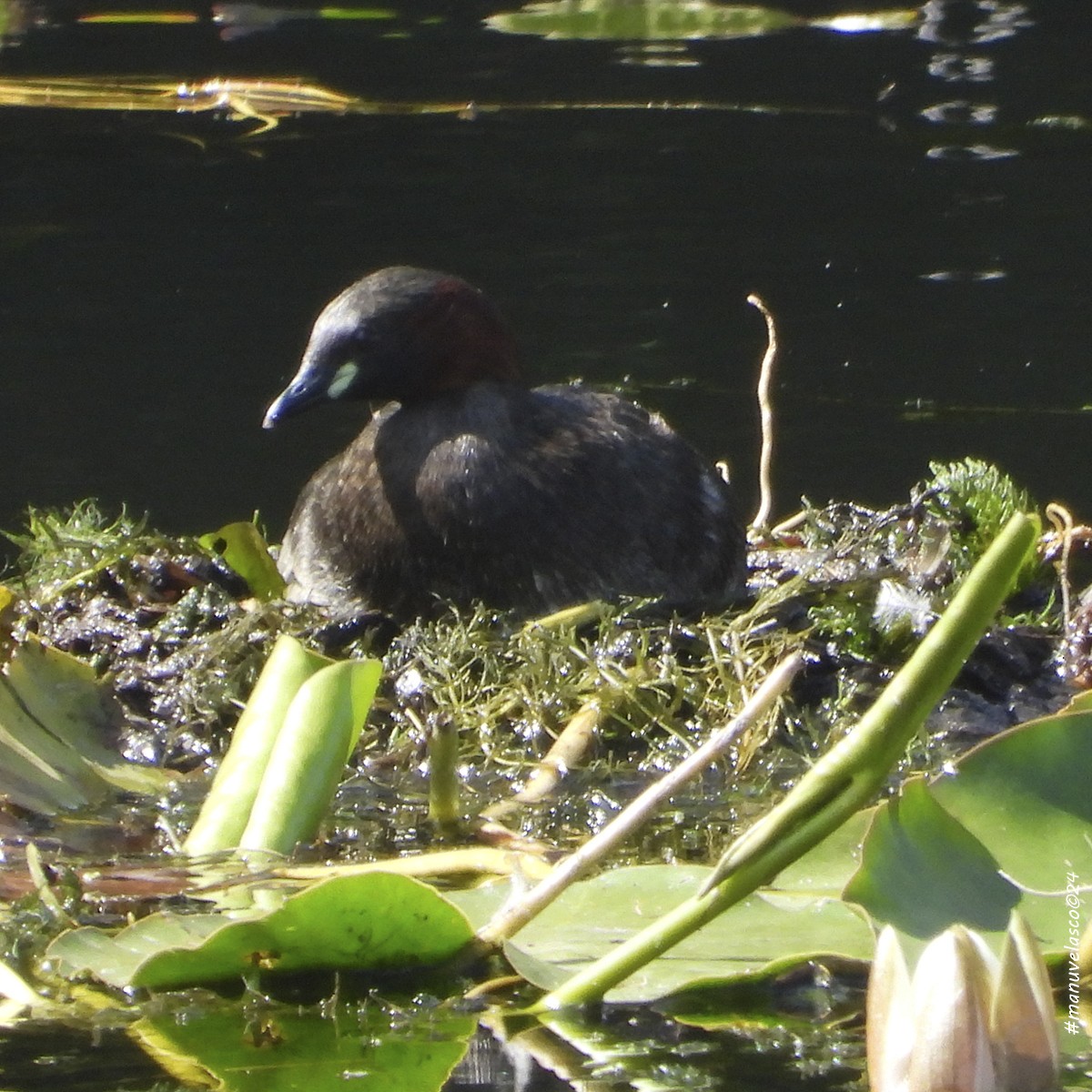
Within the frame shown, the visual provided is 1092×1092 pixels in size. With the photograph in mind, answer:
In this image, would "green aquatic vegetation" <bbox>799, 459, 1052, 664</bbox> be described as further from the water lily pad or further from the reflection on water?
the reflection on water

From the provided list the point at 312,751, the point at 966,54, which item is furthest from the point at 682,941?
the point at 966,54

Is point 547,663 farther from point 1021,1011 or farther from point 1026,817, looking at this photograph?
point 1021,1011

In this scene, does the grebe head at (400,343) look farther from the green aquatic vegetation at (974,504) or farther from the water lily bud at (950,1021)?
the water lily bud at (950,1021)

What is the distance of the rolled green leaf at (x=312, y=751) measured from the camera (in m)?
3.67

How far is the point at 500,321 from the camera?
18.4 ft

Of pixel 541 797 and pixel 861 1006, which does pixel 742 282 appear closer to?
pixel 541 797

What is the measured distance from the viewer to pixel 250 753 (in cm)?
379

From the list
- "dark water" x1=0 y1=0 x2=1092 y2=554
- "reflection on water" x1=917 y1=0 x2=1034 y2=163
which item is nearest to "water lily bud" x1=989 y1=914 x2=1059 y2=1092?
"dark water" x1=0 y1=0 x2=1092 y2=554

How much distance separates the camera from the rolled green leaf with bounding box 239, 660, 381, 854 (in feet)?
12.0

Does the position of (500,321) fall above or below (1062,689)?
above

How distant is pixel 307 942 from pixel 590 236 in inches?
308

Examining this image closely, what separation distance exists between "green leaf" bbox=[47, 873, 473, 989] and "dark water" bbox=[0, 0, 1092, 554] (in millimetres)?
4142

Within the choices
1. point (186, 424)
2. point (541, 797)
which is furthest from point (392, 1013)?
point (186, 424)

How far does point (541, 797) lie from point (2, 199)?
7.68 m
